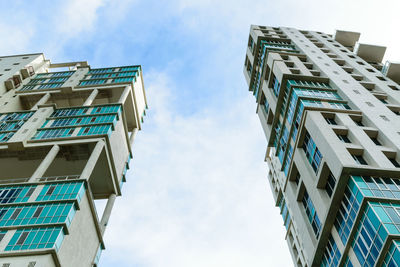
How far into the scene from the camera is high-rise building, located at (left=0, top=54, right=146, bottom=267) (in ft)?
85.8

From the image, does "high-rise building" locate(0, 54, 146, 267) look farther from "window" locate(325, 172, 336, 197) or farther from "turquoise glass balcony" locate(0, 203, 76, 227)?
"window" locate(325, 172, 336, 197)

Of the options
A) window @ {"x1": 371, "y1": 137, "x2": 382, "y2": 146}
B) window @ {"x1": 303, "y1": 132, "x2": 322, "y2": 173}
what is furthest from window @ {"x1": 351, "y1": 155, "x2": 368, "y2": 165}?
window @ {"x1": 371, "y1": 137, "x2": 382, "y2": 146}

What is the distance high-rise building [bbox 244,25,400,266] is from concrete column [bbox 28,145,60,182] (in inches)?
1045

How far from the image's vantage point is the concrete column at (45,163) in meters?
32.5

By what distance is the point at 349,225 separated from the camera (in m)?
24.4

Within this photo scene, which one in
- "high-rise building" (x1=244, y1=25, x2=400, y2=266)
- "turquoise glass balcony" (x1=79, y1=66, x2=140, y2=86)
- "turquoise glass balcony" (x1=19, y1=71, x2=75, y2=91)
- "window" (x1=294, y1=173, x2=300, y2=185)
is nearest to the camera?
"high-rise building" (x1=244, y1=25, x2=400, y2=266)

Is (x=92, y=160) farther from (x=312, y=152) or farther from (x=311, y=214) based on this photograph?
(x=311, y=214)

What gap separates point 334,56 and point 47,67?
189ft

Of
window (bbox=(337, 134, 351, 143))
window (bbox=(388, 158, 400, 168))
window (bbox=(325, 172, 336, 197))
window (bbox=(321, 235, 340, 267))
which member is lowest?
window (bbox=(321, 235, 340, 267))

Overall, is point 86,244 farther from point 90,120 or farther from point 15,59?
point 15,59

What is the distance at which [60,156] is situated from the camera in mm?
39062

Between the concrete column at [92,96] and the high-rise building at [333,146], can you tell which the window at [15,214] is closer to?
the concrete column at [92,96]

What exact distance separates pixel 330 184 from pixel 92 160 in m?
23.9

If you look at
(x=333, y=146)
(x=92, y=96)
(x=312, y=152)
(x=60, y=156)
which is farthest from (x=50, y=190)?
(x=333, y=146)
